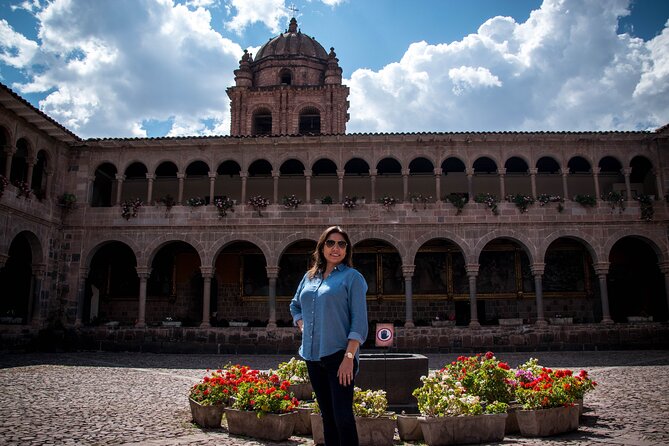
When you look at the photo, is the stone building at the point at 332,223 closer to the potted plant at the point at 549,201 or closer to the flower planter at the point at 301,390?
the potted plant at the point at 549,201

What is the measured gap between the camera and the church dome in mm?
31578

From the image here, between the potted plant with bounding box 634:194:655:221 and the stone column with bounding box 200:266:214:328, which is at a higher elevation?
the potted plant with bounding box 634:194:655:221

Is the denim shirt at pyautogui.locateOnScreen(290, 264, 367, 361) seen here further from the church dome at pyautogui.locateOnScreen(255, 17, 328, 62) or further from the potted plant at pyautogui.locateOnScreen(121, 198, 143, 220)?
the church dome at pyautogui.locateOnScreen(255, 17, 328, 62)

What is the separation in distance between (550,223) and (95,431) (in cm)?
1836

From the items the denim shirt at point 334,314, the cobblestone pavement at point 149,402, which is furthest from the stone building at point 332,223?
the denim shirt at point 334,314

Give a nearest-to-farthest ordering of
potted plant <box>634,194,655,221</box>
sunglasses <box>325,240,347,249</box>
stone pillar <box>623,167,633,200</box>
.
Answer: sunglasses <box>325,240,347,249</box> → potted plant <box>634,194,655,221</box> → stone pillar <box>623,167,633,200</box>

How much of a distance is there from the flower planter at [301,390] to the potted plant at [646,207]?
56.8ft

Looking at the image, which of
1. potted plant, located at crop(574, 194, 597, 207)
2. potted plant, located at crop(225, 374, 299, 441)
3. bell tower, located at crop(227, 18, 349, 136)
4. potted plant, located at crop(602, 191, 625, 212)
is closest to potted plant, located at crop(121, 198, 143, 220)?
bell tower, located at crop(227, 18, 349, 136)

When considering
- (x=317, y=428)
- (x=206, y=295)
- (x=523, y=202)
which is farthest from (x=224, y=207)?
(x=317, y=428)

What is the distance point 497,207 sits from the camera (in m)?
21.2

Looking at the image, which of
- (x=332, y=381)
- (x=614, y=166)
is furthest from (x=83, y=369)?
(x=614, y=166)

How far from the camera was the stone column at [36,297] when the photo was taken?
19828 millimetres

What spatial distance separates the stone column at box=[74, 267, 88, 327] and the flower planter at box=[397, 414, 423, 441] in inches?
684

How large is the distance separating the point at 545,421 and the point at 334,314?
4.27m
